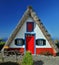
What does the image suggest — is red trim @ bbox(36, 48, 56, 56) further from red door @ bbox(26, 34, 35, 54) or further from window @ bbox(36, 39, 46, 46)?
red door @ bbox(26, 34, 35, 54)

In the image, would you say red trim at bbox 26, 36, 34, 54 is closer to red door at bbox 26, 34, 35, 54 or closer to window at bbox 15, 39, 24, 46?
red door at bbox 26, 34, 35, 54

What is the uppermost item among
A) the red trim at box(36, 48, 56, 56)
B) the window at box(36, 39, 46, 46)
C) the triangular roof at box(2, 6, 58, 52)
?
the triangular roof at box(2, 6, 58, 52)

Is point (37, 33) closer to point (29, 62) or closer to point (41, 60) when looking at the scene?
point (41, 60)

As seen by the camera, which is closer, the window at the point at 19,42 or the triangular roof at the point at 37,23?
the triangular roof at the point at 37,23

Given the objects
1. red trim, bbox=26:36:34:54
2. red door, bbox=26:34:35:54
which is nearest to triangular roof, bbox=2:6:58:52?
red door, bbox=26:34:35:54

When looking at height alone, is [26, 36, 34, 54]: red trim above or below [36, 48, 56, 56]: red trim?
above

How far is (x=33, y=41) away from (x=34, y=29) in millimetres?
1567

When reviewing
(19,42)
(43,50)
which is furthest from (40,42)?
(19,42)

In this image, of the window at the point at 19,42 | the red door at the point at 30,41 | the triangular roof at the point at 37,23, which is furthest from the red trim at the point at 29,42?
the triangular roof at the point at 37,23

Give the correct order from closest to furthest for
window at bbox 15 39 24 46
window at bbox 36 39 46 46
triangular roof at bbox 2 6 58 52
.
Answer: triangular roof at bbox 2 6 58 52 → window at bbox 15 39 24 46 → window at bbox 36 39 46 46

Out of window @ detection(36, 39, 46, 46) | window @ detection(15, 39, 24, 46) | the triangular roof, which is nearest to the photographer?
the triangular roof

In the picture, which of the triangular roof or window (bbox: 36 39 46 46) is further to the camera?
window (bbox: 36 39 46 46)

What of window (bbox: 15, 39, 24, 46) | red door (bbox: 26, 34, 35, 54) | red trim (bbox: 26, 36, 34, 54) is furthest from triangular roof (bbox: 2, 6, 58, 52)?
red trim (bbox: 26, 36, 34, 54)

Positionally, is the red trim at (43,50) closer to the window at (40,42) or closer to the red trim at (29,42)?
the window at (40,42)
